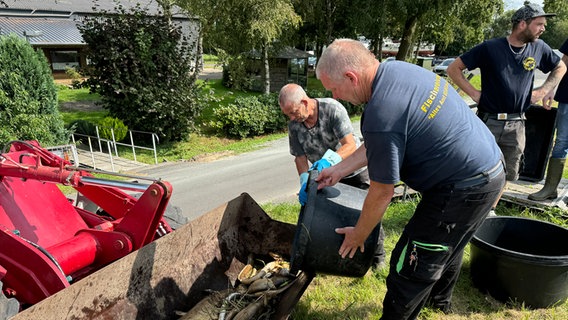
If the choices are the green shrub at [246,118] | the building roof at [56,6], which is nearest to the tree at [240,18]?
the green shrub at [246,118]

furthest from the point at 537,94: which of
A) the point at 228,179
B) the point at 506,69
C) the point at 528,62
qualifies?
the point at 228,179

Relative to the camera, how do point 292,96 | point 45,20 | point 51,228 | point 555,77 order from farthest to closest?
point 45,20
point 555,77
point 292,96
point 51,228

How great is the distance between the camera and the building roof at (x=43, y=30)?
A: 21.1 metres

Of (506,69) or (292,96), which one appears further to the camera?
(506,69)

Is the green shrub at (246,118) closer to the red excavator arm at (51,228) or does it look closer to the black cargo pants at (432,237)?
the red excavator arm at (51,228)

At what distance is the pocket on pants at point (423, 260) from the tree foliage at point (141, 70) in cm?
856

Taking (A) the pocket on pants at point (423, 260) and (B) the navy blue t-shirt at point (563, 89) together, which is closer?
(A) the pocket on pants at point (423, 260)

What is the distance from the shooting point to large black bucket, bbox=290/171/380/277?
2588 millimetres

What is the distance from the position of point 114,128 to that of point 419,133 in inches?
366

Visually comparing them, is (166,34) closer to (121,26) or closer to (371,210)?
(121,26)

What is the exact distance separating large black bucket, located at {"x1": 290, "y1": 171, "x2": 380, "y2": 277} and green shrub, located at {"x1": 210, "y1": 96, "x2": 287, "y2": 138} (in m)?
9.57

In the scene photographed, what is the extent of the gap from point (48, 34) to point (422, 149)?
24840 millimetres

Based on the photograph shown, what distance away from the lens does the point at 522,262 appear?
2898 mm

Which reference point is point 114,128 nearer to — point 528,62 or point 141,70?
point 141,70
